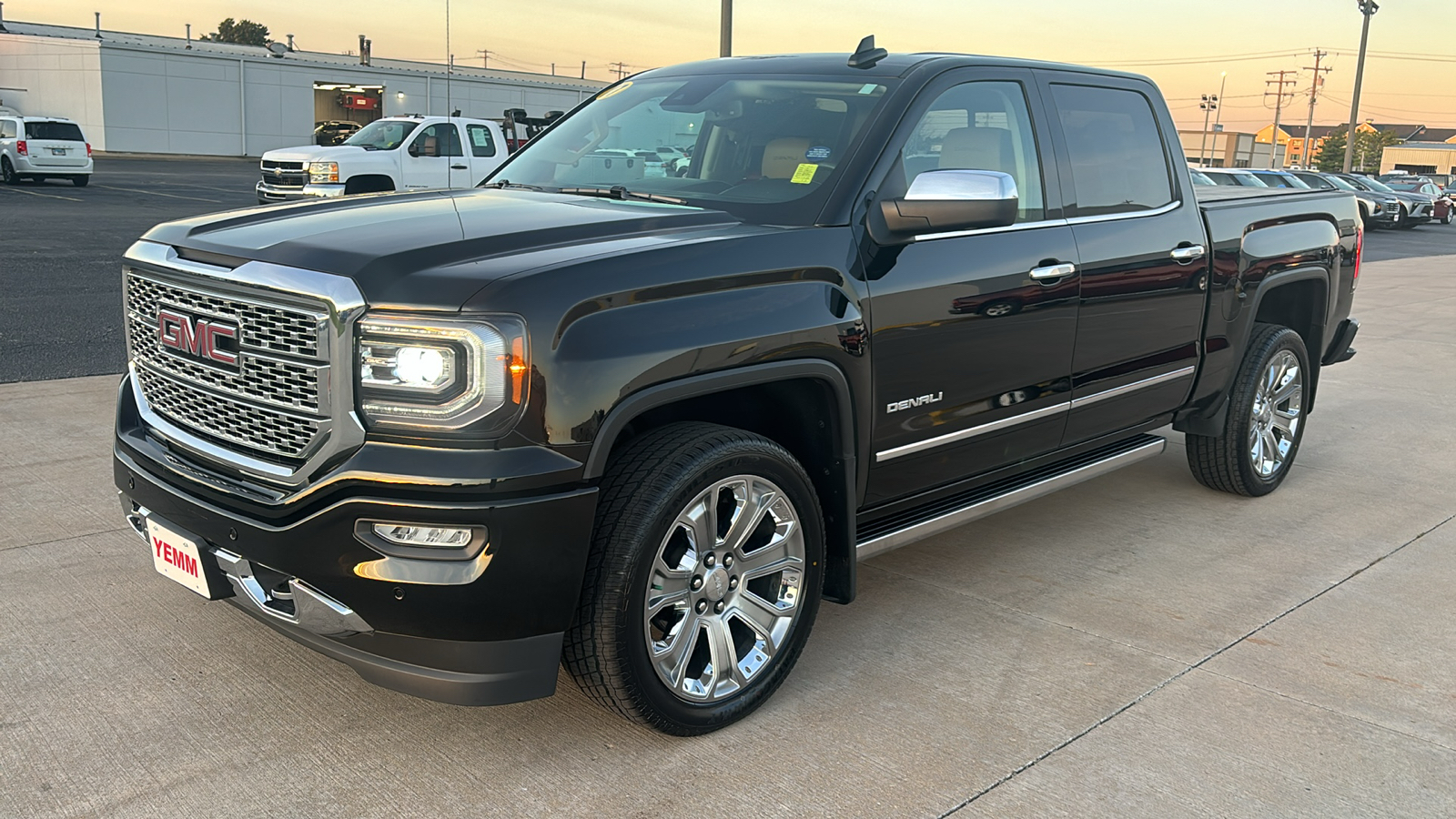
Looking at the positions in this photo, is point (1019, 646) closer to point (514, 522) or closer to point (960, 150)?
point (960, 150)

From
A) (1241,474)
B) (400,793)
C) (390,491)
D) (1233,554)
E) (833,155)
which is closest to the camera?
(390,491)

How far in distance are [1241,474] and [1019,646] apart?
2.29 m

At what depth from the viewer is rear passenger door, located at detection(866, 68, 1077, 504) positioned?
3674mm

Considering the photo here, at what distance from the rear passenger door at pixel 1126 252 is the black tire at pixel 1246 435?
51 cm

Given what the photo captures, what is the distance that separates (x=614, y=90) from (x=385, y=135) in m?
15.7

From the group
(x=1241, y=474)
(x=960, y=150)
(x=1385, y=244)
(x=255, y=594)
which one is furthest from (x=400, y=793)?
(x=1385, y=244)

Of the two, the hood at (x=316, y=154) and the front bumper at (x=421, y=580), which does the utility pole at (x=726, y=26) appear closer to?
the hood at (x=316, y=154)

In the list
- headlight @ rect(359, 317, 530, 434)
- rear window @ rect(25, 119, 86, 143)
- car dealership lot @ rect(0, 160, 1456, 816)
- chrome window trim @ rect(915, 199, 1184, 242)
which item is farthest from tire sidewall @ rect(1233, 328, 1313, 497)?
rear window @ rect(25, 119, 86, 143)

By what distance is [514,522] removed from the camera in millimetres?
2738

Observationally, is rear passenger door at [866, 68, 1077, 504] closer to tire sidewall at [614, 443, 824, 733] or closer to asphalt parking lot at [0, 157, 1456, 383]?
tire sidewall at [614, 443, 824, 733]

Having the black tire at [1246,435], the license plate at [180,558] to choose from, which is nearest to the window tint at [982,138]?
the black tire at [1246,435]

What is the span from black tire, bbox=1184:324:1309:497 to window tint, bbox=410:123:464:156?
15.6 meters

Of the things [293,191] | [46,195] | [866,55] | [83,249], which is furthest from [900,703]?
[46,195]

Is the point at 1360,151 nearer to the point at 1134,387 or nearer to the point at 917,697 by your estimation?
the point at 1134,387
